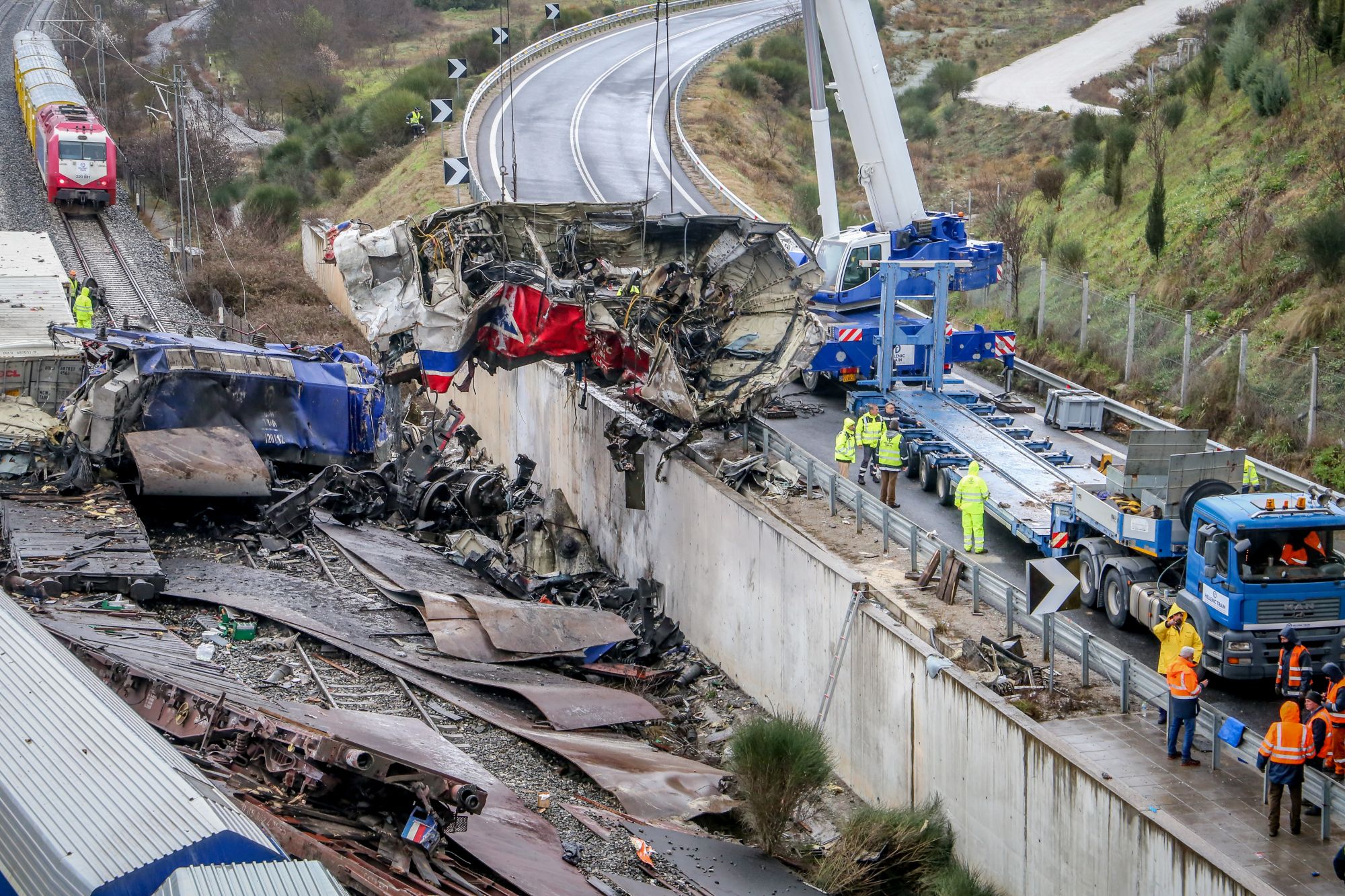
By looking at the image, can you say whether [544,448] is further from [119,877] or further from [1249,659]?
[119,877]

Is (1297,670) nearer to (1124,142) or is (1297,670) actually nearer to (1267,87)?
(1267,87)

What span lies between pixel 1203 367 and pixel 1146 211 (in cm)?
720

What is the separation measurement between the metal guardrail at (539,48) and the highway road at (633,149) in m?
0.48

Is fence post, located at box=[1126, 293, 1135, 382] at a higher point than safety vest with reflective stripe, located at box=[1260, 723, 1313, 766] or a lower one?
higher

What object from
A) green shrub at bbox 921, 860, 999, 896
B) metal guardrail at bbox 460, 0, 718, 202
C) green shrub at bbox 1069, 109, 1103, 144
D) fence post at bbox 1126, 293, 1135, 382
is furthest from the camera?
metal guardrail at bbox 460, 0, 718, 202

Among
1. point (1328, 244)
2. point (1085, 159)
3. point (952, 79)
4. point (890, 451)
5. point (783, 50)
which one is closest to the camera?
point (890, 451)

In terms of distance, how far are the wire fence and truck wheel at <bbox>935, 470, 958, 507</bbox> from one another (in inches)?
222

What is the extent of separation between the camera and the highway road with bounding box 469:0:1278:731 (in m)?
18.3

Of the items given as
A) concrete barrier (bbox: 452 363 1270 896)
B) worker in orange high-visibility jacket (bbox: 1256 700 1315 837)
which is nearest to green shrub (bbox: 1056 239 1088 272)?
concrete barrier (bbox: 452 363 1270 896)

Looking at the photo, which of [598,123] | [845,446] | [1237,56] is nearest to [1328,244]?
[845,446]

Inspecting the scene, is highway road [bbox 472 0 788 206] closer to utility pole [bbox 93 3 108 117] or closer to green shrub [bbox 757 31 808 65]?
green shrub [bbox 757 31 808 65]

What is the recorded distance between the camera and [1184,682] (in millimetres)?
12258

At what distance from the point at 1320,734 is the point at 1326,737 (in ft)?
0.25

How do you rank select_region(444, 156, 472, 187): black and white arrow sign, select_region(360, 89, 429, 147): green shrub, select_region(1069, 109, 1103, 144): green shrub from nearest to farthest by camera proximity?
select_region(444, 156, 472, 187): black and white arrow sign, select_region(1069, 109, 1103, 144): green shrub, select_region(360, 89, 429, 147): green shrub
